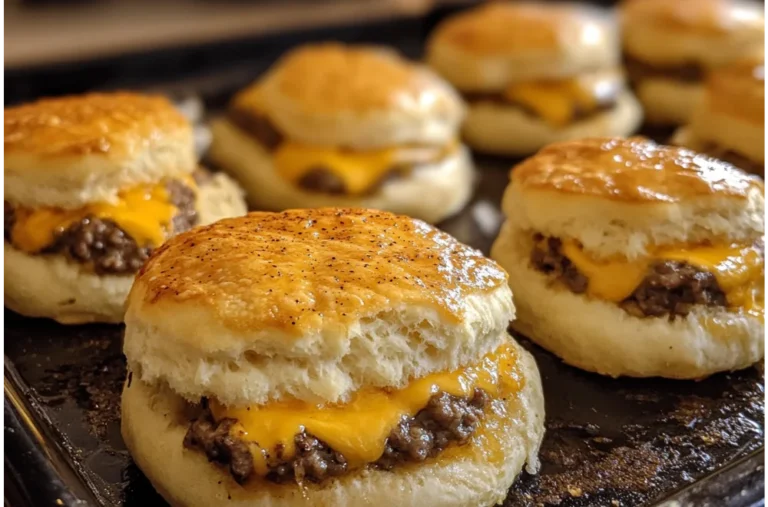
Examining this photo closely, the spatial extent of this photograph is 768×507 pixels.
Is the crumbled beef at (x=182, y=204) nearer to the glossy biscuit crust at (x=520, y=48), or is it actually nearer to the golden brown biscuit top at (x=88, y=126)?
the golden brown biscuit top at (x=88, y=126)

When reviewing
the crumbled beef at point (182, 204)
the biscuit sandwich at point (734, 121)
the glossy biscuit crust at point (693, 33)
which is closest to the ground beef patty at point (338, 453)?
the crumbled beef at point (182, 204)

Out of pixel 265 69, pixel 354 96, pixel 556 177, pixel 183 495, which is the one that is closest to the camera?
pixel 183 495

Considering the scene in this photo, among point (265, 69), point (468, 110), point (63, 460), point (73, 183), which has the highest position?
point (73, 183)

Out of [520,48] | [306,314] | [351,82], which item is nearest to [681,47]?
[520,48]

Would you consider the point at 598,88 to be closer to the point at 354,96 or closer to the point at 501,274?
the point at 354,96

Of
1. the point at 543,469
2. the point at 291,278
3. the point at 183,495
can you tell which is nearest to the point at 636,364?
the point at 543,469

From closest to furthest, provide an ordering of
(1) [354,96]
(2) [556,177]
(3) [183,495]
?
(3) [183,495]
(2) [556,177]
(1) [354,96]

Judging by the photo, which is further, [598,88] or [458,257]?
[598,88]

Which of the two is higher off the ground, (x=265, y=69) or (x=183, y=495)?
(x=183, y=495)
